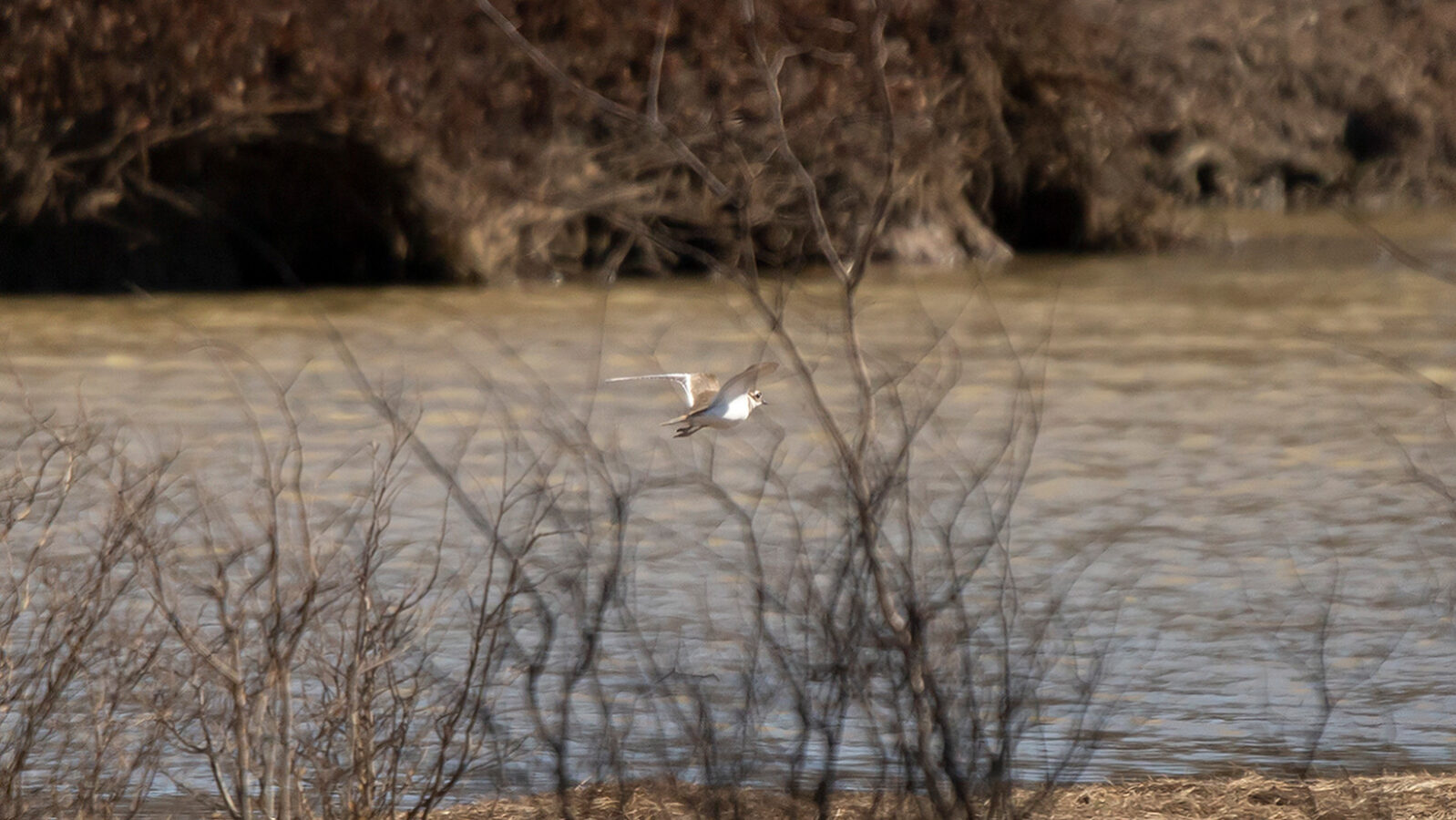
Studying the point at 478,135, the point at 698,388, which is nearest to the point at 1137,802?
the point at 698,388

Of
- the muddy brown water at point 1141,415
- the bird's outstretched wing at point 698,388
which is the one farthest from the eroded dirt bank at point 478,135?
the bird's outstretched wing at point 698,388

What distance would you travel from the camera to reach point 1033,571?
976cm

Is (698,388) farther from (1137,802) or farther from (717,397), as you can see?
(1137,802)

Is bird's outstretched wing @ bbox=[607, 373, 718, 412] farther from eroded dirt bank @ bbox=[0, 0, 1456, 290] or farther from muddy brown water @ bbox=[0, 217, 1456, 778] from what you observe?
eroded dirt bank @ bbox=[0, 0, 1456, 290]

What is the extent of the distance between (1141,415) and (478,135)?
929 cm

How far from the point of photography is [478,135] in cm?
2203

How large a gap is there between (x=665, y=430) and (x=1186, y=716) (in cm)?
693

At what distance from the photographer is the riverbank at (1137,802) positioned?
530 cm

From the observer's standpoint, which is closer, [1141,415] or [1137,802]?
[1137,802]

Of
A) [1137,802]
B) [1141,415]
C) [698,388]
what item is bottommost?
[1141,415]

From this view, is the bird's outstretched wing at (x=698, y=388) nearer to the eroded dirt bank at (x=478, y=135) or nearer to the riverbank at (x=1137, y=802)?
the riverbank at (x=1137, y=802)

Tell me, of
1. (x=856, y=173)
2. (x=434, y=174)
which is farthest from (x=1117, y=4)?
(x=434, y=174)

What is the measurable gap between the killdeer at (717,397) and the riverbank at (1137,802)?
889 millimetres

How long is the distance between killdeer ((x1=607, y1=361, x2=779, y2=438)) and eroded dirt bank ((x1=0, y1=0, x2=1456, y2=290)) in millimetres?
11959
